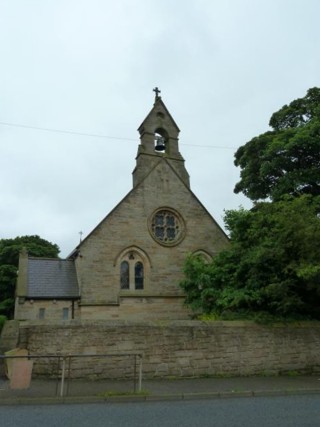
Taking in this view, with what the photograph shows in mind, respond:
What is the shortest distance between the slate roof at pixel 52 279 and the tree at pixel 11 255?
602 inches

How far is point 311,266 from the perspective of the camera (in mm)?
11742

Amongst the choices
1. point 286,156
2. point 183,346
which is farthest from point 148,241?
point 183,346

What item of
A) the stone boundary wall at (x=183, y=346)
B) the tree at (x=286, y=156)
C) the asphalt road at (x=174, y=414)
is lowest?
the asphalt road at (x=174, y=414)

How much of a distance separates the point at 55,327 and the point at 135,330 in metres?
2.29

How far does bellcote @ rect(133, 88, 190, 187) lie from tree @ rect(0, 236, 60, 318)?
1686 centimetres

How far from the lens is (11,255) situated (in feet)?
138

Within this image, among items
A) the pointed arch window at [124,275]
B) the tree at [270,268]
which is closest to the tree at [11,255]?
the pointed arch window at [124,275]

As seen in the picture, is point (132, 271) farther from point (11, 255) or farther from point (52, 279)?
point (11, 255)

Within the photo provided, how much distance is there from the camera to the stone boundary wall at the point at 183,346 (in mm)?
10266

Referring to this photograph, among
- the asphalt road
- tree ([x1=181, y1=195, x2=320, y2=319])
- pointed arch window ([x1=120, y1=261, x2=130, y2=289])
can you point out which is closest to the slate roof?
pointed arch window ([x1=120, y1=261, x2=130, y2=289])

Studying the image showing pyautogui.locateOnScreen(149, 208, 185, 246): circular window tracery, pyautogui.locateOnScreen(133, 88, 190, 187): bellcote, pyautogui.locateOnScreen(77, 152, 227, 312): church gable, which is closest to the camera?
pyautogui.locateOnScreen(77, 152, 227, 312): church gable

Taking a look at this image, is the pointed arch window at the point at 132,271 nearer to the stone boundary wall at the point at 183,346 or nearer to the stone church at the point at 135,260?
the stone church at the point at 135,260

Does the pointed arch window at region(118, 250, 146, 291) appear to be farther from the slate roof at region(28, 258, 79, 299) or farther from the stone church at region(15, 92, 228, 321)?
the slate roof at region(28, 258, 79, 299)

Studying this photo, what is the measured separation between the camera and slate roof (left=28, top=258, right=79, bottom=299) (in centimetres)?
1822
